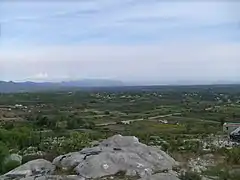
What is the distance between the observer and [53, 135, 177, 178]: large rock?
12.1 metres

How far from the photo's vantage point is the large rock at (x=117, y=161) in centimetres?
1207

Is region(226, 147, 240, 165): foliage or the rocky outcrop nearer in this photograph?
the rocky outcrop

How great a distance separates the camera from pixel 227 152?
15.8 metres

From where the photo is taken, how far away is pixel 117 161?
12492mm

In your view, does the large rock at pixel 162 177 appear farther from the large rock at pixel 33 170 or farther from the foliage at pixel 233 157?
the foliage at pixel 233 157

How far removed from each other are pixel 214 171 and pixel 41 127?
54923mm

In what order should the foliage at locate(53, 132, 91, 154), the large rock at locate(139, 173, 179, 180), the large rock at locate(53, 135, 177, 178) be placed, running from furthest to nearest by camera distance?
the foliage at locate(53, 132, 91, 154)
the large rock at locate(53, 135, 177, 178)
the large rock at locate(139, 173, 179, 180)

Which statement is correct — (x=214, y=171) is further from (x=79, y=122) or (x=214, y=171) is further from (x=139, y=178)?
(x=79, y=122)

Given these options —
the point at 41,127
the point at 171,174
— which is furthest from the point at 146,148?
Result: the point at 41,127

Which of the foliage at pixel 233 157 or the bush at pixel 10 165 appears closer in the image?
the foliage at pixel 233 157

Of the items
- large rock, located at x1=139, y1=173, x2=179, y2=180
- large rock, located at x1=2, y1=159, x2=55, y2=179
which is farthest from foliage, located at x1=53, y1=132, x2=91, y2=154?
large rock, located at x1=139, y1=173, x2=179, y2=180

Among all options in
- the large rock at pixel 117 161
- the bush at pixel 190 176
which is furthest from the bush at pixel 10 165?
the bush at pixel 190 176

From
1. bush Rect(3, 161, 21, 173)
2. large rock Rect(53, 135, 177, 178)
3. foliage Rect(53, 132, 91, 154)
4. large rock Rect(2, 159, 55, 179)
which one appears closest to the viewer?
large rock Rect(53, 135, 177, 178)

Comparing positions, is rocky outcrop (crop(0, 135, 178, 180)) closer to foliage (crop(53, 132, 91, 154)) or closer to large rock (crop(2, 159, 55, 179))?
large rock (crop(2, 159, 55, 179))
